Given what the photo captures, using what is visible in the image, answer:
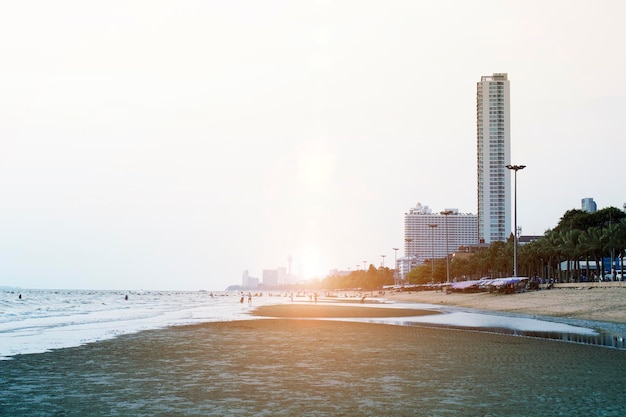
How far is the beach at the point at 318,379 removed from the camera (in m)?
13.1

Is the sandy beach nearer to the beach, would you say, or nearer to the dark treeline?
the beach

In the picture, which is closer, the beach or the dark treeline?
the beach

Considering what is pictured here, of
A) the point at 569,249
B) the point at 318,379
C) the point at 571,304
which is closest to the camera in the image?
the point at 318,379

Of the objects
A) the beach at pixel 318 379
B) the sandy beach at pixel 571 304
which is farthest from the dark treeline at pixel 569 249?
the beach at pixel 318 379

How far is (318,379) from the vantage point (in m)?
17.1

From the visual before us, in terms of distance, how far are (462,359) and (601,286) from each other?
5274 centimetres

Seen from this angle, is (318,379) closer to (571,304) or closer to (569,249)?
(571,304)

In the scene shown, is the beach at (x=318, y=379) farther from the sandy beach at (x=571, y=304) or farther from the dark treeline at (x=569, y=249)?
the dark treeline at (x=569, y=249)

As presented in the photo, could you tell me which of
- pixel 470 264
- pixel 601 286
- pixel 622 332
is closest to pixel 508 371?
pixel 622 332

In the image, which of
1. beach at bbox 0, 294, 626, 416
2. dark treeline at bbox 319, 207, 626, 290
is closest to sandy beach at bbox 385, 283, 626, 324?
beach at bbox 0, 294, 626, 416

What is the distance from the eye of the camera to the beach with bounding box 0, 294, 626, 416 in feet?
43.0

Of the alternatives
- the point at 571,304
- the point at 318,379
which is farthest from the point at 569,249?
the point at 318,379

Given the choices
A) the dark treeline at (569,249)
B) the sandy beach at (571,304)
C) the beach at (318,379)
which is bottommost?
the sandy beach at (571,304)

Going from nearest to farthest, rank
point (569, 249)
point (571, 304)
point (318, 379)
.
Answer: point (318, 379) < point (571, 304) < point (569, 249)
